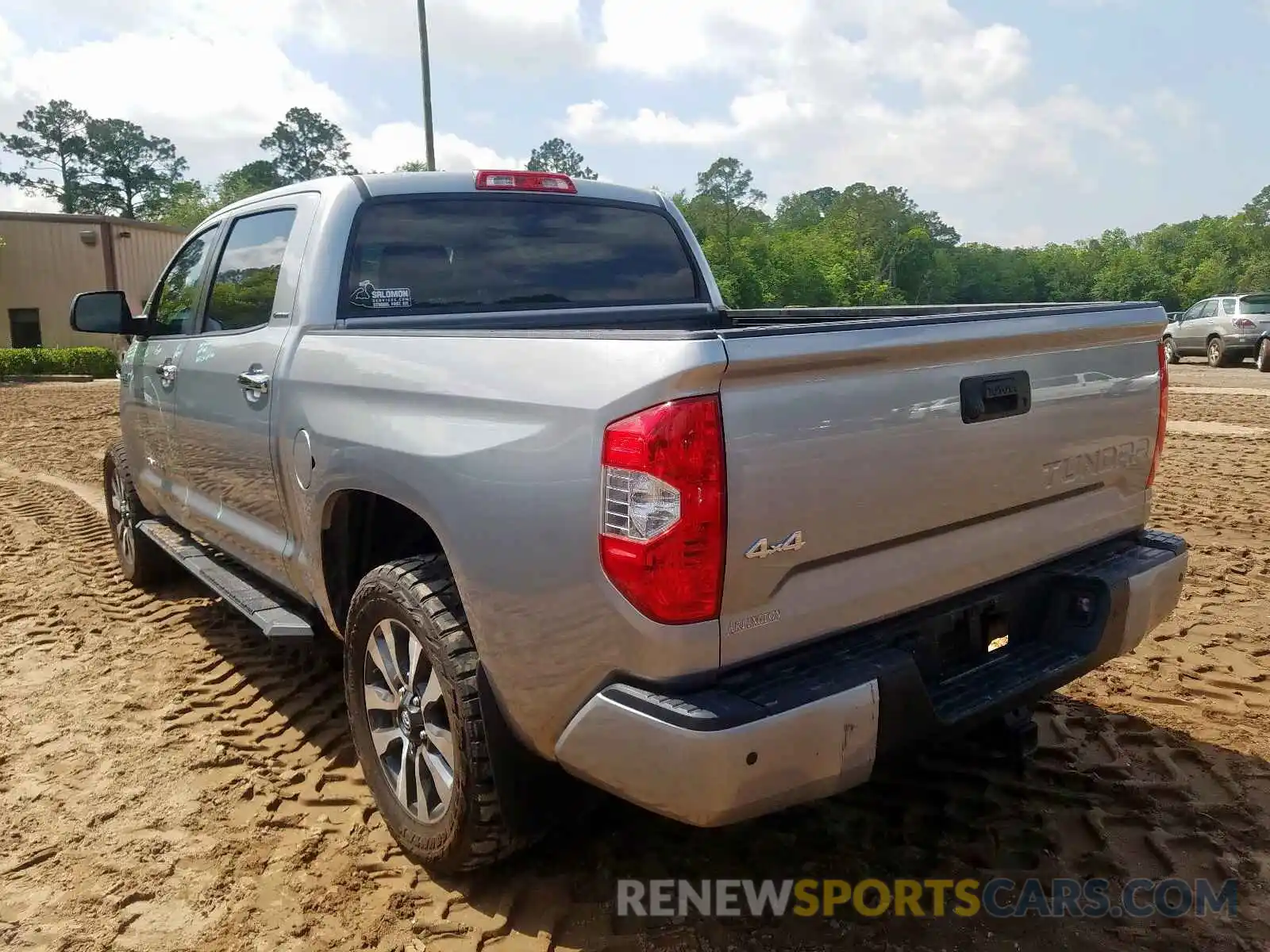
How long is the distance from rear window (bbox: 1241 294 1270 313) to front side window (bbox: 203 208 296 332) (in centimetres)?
2206

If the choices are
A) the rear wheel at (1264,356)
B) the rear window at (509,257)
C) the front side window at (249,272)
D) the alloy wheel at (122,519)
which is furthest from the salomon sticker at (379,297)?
the rear wheel at (1264,356)

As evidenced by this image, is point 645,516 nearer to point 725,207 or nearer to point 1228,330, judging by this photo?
point 1228,330

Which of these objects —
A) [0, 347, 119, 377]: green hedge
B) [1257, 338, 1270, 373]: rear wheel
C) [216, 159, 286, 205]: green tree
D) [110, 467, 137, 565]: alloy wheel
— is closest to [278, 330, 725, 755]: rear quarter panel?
[110, 467, 137, 565]: alloy wheel

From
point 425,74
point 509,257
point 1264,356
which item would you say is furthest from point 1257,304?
point 509,257

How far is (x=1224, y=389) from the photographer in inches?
627

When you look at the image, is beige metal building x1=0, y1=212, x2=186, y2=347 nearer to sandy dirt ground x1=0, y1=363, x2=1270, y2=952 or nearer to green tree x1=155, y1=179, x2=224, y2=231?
green tree x1=155, y1=179, x2=224, y2=231

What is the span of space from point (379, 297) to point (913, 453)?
1957mm

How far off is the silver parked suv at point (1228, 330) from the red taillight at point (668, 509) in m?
21.5

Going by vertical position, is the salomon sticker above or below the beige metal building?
below

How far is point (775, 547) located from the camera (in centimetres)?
202

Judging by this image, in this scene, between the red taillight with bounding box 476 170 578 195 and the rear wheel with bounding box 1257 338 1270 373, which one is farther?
the rear wheel with bounding box 1257 338 1270 373

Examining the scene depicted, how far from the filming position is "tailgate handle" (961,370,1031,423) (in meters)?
2.35

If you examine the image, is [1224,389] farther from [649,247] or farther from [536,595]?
[536,595]

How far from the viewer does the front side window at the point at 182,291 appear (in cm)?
437
